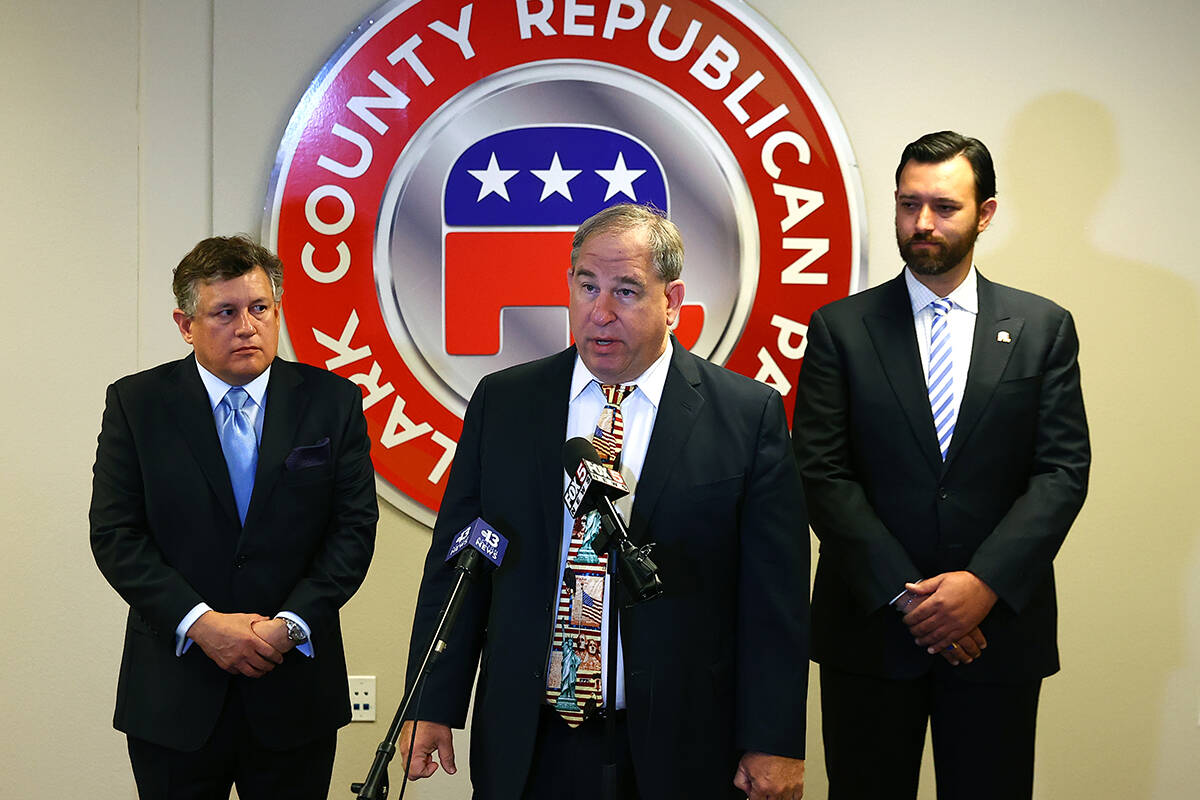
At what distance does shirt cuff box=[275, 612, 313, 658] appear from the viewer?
254 cm

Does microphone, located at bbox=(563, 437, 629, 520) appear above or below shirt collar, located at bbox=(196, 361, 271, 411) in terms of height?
below

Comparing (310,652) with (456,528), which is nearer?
(456,528)

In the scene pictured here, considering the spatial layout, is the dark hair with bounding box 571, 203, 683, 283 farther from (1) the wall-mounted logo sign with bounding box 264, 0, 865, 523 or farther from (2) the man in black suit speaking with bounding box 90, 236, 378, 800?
(1) the wall-mounted logo sign with bounding box 264, 0, 865, 523

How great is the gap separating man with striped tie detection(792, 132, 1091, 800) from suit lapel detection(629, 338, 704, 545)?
22.2 inches

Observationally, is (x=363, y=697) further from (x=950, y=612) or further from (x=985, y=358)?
(x=985, y=358)

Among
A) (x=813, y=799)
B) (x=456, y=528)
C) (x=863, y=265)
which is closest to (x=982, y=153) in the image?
(x=863, y=265)

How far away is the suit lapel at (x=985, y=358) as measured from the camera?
2.58 m

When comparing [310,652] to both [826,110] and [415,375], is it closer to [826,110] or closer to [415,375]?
[415,375]

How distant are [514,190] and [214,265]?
4.11ft

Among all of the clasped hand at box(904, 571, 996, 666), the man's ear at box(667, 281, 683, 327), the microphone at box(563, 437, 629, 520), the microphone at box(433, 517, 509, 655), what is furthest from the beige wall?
the microphone at box(563, 437, 629, 520)

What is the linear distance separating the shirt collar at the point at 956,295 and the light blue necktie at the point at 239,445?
1591 millimetres

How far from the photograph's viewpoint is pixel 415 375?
3.69 metres

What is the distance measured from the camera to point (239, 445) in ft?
8.64

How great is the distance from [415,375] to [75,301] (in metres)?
1.13
